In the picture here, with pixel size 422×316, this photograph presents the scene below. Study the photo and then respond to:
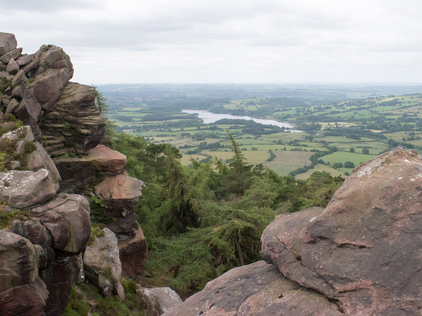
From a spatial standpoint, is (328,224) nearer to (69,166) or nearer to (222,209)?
(222,209)

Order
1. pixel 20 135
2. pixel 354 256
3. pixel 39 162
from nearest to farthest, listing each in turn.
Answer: pixel 354 256
pixel 39 162
pixel 20 135

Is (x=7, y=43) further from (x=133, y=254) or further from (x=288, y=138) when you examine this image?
(x=288, y=138)

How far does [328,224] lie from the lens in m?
8.19

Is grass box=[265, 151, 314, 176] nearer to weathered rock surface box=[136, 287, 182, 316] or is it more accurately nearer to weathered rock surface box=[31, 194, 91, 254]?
weathered rock surface box=[136, 287, 182, 316]

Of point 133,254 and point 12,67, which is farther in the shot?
point 133,254

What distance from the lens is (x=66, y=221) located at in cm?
1214

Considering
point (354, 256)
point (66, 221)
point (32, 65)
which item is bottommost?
point (66, 221)

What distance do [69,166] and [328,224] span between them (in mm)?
17797

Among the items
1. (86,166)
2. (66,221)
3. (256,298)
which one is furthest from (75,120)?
(256,298)

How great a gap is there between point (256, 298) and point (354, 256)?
2.98 meters

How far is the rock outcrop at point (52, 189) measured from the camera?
10.9 m

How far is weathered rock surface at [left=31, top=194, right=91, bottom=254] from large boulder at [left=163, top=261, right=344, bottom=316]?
5157mm

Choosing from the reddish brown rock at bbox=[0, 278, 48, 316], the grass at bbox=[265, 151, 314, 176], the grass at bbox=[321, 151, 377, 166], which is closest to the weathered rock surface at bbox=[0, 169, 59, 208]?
the reddish brown rock at bbox=[0, 278, 48, 316]

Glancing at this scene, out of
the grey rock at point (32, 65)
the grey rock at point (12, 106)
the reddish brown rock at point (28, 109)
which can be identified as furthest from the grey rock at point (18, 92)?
the grey rock at point (32, 65)
